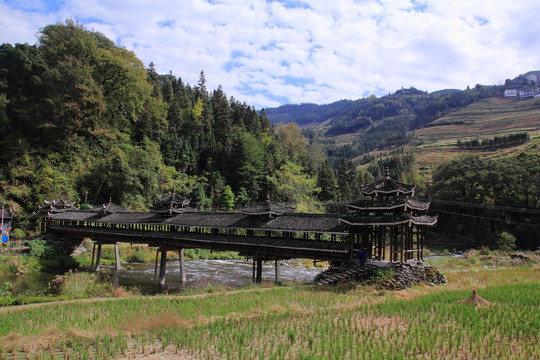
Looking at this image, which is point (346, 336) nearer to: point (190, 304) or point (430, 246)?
point (190, 304)

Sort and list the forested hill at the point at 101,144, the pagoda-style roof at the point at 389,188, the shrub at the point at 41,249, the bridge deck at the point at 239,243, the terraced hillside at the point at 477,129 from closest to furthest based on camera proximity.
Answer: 1. the pagoda-style roof at the point at 389,188
2. the bridge deck at the point at 239,243
3. the shrub at the point at 41,249
4. the forested hill at the point at 101,144
5. the terraced hillside at the point at 477,129

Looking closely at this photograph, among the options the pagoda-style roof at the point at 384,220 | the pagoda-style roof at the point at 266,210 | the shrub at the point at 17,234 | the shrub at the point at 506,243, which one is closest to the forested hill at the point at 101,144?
the shrub at the point at 17,234

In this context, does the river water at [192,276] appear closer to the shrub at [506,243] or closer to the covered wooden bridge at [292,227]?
the covered wooden bridge at [292,227]

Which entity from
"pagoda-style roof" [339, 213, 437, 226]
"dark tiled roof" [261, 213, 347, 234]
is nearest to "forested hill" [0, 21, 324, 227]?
"dark tiled roof" [261, 213, 347, 234]

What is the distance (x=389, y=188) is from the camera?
2156cm

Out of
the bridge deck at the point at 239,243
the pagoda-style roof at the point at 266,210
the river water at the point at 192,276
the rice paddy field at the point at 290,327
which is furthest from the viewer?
the river water at the point at 192,276

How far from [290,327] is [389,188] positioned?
12.9 m

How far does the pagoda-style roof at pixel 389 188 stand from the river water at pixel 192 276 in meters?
8.77

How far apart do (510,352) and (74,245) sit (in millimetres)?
41608

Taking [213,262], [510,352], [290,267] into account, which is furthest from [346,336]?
[213,262]

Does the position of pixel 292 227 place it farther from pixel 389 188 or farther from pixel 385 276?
pixel 385 276

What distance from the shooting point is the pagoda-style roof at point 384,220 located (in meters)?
19.5

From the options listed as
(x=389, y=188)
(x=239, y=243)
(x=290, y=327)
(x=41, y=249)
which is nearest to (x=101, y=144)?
(x=41, y=249)

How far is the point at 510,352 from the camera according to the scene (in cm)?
928
